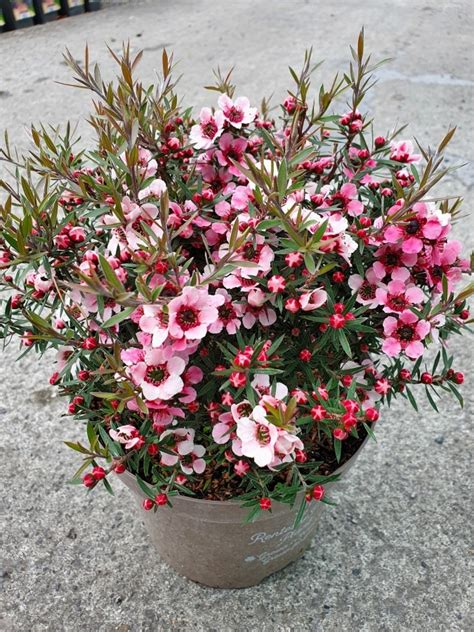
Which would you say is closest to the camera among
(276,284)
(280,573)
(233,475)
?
(276,284)

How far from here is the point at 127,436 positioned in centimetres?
98

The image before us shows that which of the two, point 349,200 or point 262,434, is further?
point 349,200

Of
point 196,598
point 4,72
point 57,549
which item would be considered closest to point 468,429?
point 196,598

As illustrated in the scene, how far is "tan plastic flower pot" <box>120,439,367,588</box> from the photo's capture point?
1.19 meters

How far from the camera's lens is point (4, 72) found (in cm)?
400

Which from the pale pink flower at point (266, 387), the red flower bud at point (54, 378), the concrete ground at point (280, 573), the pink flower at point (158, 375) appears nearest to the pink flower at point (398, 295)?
the pale pink flower at point (266, 387)

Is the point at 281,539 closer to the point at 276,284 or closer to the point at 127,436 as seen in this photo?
the point at 127,436

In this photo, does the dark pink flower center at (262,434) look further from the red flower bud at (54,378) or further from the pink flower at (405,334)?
the red flower bud at (54,378)

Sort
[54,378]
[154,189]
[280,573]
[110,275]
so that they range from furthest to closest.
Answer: [280,573] → [54,378] → [154,189] → [110,275]

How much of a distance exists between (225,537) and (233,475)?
0.13 m

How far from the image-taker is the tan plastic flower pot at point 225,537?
1.19 meters

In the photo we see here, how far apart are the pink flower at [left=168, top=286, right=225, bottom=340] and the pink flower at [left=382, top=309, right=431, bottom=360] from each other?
0.91ft

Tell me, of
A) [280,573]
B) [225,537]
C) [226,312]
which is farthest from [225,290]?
[280,573]

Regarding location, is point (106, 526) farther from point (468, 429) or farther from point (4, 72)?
point (4, 72)
